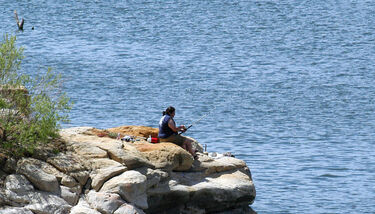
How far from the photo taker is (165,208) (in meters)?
27.4

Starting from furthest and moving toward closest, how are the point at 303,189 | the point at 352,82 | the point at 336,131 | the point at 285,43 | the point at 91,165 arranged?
the point at 285,43 → the point at 352,82 → the point at 336,131 → the point at 303,189 → the point at 91,165

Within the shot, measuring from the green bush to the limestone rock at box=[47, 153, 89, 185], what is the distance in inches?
28.1

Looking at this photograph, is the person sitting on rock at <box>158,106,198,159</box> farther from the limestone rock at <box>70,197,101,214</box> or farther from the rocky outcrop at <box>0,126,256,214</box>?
the limestone rock at <box>70,197,101,214</box>

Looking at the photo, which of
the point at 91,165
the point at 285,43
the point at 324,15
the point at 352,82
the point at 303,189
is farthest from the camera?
the point at 324,15

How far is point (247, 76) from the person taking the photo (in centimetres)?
6194

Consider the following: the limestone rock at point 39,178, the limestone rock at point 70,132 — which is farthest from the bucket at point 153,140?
the limestone rock at point 39,178

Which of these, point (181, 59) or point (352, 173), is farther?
point (181, 59)

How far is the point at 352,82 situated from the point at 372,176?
1923cm

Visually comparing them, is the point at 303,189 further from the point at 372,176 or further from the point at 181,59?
the point at 181,59

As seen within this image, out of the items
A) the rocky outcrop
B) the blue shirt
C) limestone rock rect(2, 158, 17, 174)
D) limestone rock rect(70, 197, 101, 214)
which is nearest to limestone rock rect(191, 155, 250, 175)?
the rocky outcrop

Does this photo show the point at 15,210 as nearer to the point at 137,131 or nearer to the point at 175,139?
A: the point at 175,139

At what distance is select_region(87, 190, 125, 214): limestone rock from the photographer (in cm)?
2483

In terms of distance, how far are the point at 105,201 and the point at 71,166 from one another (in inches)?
66.1

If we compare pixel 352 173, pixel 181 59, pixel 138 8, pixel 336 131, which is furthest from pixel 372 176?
pixel 138 8
